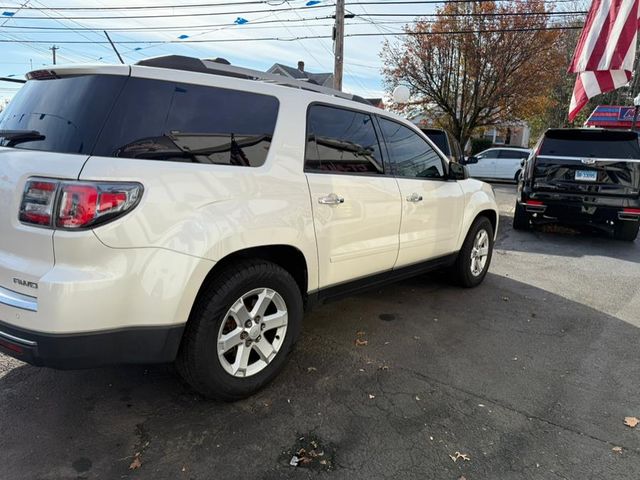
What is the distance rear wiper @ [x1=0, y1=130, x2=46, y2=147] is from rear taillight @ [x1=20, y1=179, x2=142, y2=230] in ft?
1.05

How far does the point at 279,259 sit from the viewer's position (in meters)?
3.02

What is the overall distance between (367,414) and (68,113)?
227 cm

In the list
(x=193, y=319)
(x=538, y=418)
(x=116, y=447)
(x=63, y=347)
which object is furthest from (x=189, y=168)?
(x=538, y=418)

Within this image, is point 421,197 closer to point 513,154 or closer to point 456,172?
point 456,172

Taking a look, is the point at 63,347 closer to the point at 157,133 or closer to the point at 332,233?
the point at 157,133

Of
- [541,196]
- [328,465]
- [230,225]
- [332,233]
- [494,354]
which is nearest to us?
[328,465]

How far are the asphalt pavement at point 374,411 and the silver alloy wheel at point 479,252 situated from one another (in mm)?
901

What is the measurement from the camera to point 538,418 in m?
2.75

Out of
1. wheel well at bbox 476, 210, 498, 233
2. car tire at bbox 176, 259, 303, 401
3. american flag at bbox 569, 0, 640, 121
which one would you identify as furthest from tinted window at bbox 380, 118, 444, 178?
american flag at bbox 569, 0, 640, 121

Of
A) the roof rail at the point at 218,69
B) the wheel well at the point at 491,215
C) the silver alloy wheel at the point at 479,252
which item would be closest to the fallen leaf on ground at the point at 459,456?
the roof rail at the point at 218,69

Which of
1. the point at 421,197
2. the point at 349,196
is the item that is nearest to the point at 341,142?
the point at 349,196

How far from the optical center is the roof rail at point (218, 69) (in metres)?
2.58

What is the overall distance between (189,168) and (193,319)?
0.79 metres

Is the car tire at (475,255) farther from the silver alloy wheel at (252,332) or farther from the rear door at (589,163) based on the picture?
the rear door at (589,163)
